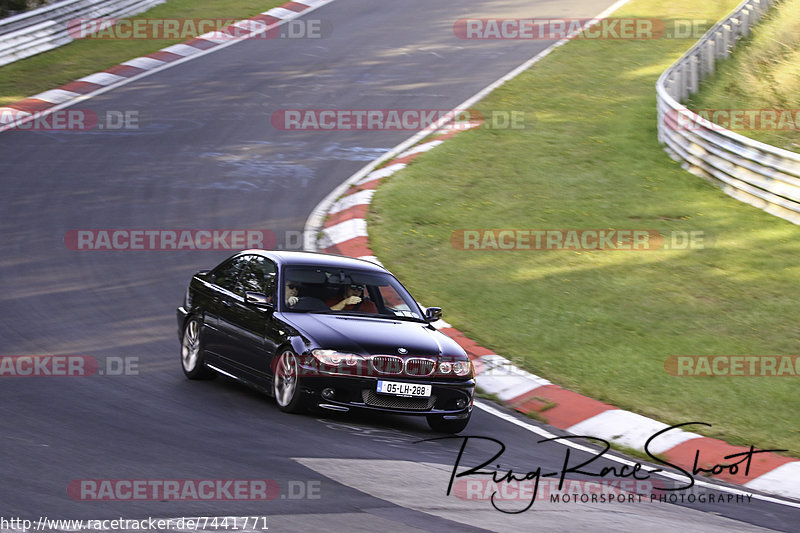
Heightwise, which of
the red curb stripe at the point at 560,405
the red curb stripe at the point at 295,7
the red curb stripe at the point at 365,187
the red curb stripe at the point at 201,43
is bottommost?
the red curb stripe at the point at 560,405

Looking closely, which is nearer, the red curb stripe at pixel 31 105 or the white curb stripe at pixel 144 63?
the red curb stripe at pixel 31 105

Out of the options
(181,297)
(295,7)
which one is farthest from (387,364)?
(295,7)

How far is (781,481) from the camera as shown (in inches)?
351

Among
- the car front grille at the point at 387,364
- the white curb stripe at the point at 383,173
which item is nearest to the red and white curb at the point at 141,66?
the white curb stripe at the point at 383,173

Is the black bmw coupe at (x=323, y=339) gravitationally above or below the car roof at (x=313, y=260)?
below

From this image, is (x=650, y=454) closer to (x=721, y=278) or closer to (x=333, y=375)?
(x=333, y=375)

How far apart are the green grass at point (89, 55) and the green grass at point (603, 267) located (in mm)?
8233

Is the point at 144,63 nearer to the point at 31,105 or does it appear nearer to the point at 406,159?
the point at 31,105

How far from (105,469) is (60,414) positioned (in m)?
1.83

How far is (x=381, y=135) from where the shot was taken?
71.1 ft

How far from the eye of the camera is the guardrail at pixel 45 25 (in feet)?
79.1

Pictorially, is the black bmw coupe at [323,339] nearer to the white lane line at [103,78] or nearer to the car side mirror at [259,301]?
the car side mirror at [259,301]

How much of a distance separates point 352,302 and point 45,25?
17.8 meters

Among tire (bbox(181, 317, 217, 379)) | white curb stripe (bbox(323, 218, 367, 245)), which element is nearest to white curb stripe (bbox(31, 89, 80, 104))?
white curb stripe (bbox(323, 218, 367, 245))
